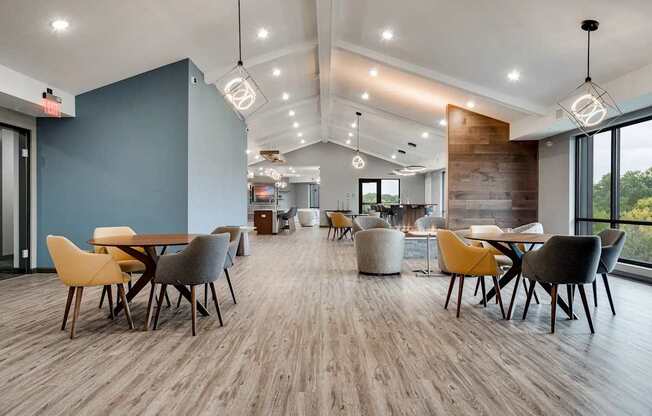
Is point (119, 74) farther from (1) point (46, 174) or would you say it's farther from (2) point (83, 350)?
(2) point (83, 350)

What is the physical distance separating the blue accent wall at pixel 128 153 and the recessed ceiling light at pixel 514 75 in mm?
4804

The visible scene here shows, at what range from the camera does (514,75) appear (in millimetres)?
6039

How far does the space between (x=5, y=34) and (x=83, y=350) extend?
358 centimetres

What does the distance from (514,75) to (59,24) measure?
5.85 metres

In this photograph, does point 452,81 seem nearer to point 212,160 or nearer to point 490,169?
point 490,169

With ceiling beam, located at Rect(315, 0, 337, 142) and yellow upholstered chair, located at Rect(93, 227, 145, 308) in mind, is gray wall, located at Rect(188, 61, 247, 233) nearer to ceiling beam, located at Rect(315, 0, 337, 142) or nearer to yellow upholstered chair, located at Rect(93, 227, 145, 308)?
yellow upholstered chair, located at Rect(93, 227, 145, 308)

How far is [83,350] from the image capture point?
3.06 metres

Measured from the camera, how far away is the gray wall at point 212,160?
6.56 meters

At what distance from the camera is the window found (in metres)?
17.9

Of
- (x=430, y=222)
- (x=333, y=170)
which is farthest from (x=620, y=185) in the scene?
(x=333, y=170)

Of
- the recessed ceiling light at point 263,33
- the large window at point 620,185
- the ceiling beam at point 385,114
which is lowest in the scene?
the large window at point 620,185

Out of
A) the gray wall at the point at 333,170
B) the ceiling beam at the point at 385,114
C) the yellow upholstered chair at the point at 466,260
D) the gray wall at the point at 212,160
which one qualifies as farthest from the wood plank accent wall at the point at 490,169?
the gray wall at the point at 333,170

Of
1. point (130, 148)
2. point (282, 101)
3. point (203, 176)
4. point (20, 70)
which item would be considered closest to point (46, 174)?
point (130, 148)

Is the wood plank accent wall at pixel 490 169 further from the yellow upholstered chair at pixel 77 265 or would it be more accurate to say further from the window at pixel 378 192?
the window at pixel 378 192
